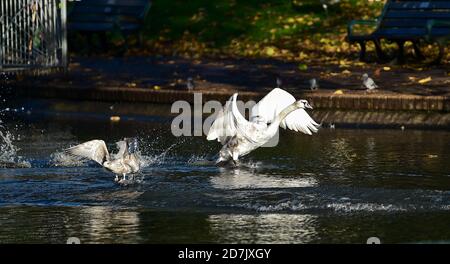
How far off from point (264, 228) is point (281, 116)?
3.07m

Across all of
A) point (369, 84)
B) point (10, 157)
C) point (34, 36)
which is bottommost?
point (10, 157)

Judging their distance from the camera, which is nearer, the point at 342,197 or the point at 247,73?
the point at 342,197

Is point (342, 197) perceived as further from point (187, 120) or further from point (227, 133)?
point (187, 120)

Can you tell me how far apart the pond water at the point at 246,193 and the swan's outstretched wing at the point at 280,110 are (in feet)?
1.07

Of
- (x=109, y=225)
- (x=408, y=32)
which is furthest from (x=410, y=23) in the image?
(x=109, y=225)

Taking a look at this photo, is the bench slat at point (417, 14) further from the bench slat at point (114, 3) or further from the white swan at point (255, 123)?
the white swan at point (255, 123)

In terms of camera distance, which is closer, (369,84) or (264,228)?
(264,228)

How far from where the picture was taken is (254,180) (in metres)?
12.0

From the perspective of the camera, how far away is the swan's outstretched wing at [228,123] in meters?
12.6

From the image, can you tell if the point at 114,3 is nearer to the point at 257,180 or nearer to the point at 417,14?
the point at 417,14

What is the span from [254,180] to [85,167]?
6.50ft

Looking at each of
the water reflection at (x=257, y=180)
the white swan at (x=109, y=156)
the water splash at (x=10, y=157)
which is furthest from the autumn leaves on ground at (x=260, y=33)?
the white swan at (x=109, y=156)

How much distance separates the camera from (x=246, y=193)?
1119 centimetres
